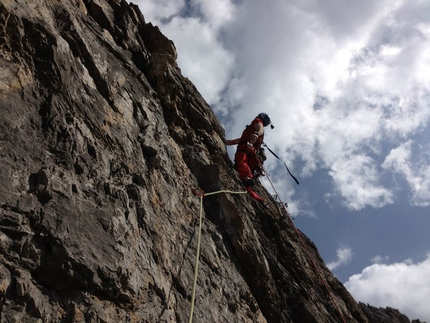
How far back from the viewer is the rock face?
440 centimetres

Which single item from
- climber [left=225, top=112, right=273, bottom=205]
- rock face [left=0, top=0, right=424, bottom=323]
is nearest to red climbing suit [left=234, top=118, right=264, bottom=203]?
climber [left=225, top=112, right=273, bottom=205]

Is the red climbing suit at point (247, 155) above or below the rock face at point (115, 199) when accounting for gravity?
above

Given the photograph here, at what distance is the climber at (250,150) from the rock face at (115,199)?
38.9 inches

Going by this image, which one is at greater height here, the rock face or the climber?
the climber

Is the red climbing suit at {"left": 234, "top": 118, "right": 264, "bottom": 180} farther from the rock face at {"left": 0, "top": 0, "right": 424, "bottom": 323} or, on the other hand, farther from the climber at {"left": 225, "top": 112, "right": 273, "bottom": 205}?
the rock face at {"left": 0, "top": 0, "right": 424, "bottom": 323}

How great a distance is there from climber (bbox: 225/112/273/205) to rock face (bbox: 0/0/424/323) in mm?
989

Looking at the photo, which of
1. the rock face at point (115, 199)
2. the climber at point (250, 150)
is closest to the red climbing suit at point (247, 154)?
the climber at point (250, 150)

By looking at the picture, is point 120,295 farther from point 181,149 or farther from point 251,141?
point 251,141

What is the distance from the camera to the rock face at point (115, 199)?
4402mm

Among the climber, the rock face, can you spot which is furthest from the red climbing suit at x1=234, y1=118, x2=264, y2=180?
the rock face

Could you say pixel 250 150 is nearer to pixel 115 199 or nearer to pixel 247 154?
pixel 247 154

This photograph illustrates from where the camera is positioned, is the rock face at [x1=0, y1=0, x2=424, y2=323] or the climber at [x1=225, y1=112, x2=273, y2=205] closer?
the rock face at [x1=0, y1=0, x2=424, y2=323]

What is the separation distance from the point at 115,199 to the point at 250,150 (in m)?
6.85

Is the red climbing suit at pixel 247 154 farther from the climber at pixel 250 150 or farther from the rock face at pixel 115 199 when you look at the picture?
the rock face at pixel 115 199
